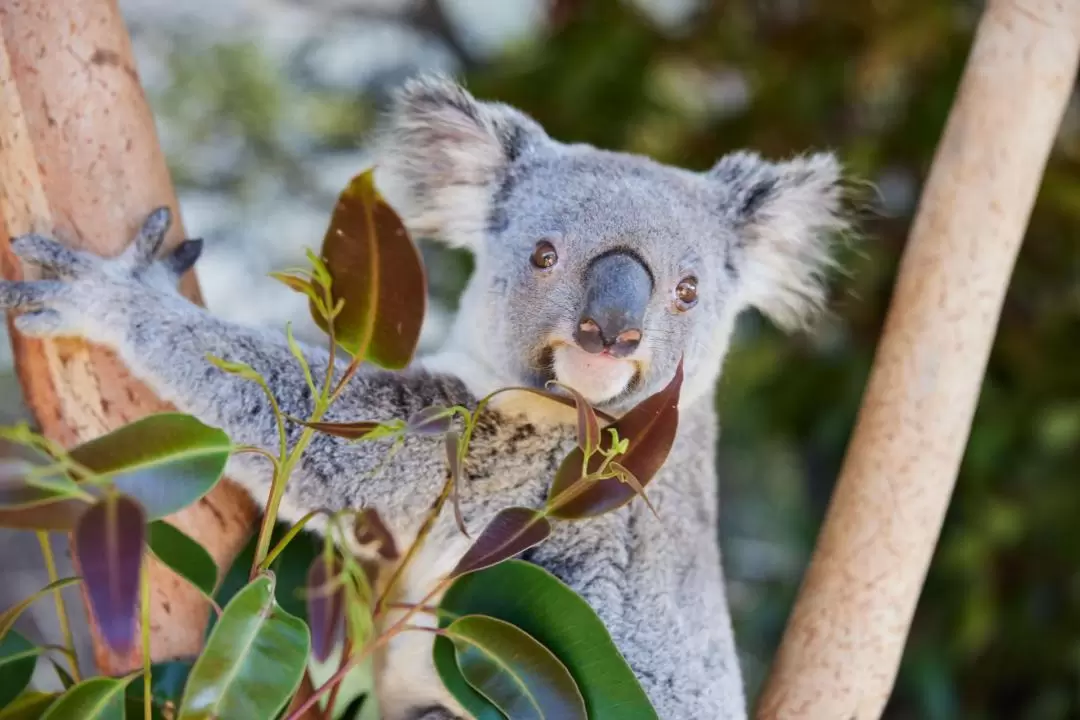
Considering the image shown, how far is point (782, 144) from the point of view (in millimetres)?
3385

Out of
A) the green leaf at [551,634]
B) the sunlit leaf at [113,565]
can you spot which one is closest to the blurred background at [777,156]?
the green leaf at [551,634]

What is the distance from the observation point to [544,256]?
5.48ft

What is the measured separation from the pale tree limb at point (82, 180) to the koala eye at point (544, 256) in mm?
570

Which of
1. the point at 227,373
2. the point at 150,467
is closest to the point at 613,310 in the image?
the point at 227,373

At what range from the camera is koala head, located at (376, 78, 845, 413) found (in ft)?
5.26

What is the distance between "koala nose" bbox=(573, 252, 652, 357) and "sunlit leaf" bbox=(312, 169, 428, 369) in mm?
352

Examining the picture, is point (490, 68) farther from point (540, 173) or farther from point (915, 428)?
point (915, 428)

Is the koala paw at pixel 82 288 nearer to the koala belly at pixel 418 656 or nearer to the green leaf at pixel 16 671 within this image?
the green leaf at pixel 16 671

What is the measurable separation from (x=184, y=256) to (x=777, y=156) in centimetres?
216

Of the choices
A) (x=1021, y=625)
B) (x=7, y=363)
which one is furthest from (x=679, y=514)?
(x=7, y=363)

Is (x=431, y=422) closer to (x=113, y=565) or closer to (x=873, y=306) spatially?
(x=113, y=565)

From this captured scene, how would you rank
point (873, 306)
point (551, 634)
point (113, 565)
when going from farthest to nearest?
point (873, 306), point (551, 634), point (113, 565)

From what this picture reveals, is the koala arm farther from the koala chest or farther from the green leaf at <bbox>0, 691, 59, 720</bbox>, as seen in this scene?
the green leaf at <bbox>0, 691, 59, 720</bbox>

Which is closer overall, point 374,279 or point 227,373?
point 374,279
